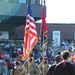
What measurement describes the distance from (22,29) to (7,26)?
335cm

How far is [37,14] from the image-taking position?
1469 inches

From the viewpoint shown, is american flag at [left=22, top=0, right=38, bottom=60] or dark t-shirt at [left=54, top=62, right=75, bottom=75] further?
american flag at [left=22, top=0, right=38, bottom=60]

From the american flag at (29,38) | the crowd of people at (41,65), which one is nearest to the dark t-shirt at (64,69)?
the crowd of people at (41,65)

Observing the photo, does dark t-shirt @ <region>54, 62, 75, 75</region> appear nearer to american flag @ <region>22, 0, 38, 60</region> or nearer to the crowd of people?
the crowd of people

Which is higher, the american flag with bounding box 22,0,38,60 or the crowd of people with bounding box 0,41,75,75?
the american flag with bounding box 22,0,38,60

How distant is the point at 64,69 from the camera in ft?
26.1

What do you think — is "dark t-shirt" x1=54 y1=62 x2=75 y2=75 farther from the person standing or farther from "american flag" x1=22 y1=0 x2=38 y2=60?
"american flag" x1=22 y1=0 x2=38 y2=60

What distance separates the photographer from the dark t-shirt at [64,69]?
7922 millimetres

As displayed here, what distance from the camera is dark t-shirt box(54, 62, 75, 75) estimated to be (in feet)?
26.0

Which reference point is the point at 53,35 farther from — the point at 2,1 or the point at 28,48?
the point at 28,48

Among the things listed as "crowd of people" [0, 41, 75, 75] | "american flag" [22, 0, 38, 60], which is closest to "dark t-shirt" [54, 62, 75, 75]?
A: "crowd of people" [0, 41, 75, 75]

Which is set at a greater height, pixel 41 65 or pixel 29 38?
pixel 29 38

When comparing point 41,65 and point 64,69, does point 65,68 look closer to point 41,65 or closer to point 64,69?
point 64,69

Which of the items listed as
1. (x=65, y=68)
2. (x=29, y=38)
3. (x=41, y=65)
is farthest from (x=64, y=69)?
(x=41, y=65)
